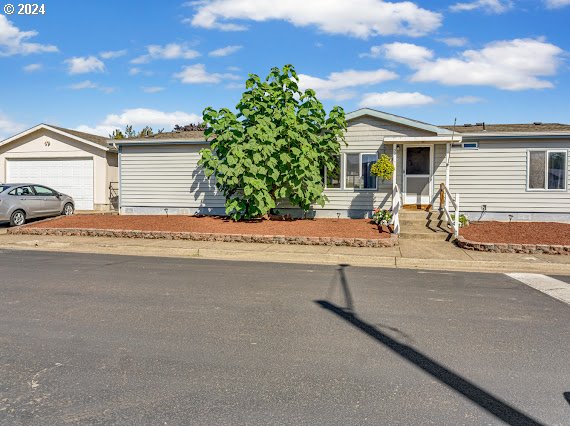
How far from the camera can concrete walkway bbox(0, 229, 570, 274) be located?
10.8 meters

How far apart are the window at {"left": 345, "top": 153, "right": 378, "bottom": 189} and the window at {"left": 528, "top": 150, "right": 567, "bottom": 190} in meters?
5.25

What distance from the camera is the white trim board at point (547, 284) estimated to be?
7.86 meters

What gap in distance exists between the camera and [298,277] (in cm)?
921

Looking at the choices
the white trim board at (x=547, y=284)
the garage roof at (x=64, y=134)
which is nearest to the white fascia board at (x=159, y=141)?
the garage roof at (x=64, y=134)

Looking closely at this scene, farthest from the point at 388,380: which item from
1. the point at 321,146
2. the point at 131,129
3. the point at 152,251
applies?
the point at 131,129

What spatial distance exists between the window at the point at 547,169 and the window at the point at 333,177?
6.46 meters

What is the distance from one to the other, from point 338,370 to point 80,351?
2593mm

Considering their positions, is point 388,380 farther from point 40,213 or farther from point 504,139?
point 40,213

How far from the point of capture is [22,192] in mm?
17984

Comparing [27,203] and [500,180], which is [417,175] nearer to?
[500,180]

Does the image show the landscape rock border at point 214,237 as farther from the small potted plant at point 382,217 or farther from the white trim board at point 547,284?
the white trim board at point 547,284

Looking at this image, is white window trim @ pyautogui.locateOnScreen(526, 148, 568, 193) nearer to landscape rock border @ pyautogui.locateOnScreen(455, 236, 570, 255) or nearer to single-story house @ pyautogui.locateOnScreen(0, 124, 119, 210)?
landscape rock border @ pyautogui.locateOnScreen(455, 236, 570, 255)

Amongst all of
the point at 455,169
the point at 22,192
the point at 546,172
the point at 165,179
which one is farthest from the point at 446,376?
the point at 22,192

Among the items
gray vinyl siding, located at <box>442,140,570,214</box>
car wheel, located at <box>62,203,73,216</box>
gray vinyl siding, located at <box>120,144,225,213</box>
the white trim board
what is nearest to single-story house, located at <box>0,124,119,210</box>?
car wheel, located at <box>62,203,73,216</box>
